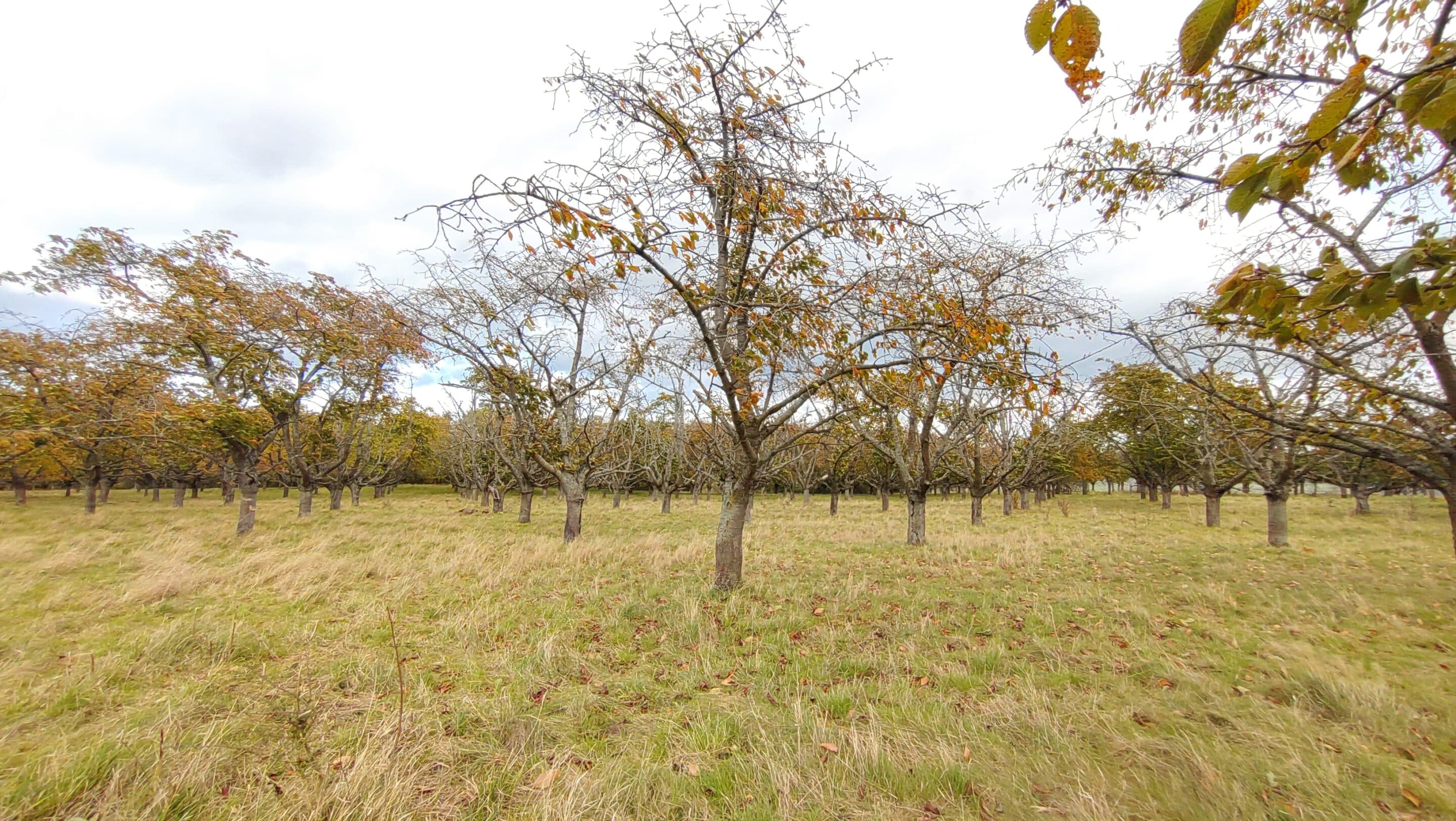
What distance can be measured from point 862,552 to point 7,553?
651 inches

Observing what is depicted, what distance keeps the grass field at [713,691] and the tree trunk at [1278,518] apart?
356 cm

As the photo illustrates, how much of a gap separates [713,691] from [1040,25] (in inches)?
182

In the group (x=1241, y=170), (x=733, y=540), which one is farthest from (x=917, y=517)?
(x=1241, y=170)

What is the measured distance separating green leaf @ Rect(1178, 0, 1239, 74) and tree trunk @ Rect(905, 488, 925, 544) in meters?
12.5

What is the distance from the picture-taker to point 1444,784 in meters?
2.71

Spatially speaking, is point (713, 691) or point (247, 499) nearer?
point (713, 691)

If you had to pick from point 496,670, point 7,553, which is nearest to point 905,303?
point 496,670

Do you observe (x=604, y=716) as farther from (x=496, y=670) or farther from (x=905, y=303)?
(x=905, y=303)

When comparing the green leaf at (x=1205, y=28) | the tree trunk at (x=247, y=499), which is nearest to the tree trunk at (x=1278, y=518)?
the green leaf at (x=1205, y=28)

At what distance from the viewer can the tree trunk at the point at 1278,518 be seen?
40.6 feet

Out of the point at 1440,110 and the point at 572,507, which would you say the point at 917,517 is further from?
the point at 1440,110

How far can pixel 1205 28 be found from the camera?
3.93 feet

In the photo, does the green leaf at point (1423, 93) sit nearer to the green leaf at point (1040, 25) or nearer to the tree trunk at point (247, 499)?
the green leaf at point (1040, 25)

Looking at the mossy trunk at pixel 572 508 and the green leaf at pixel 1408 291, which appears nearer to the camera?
the green leaf at pixel 1408 291
